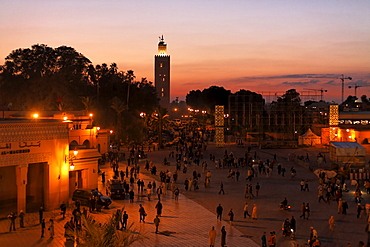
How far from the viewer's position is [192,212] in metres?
21.8

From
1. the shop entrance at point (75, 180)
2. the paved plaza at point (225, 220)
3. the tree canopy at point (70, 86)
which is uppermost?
the tree canopy at point (70, 86)

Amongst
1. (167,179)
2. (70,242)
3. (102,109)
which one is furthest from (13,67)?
(70,242)

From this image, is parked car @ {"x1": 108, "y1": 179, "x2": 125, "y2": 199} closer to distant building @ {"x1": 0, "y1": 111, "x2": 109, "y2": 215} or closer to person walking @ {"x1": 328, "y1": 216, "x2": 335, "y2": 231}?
distant building @ {"x1": 0, "y1": 111, "x2": 109, "y2": 215}

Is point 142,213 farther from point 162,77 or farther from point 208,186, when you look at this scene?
point 162,77

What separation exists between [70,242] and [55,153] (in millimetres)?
6386

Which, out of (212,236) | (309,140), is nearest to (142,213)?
(212,236)

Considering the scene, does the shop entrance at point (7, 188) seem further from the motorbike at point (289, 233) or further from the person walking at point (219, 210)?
the motorbike at point (289, 233)

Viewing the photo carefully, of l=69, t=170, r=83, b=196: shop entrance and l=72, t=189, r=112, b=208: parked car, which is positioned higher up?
l=69, t=170, r=83, b=196: shop entrance

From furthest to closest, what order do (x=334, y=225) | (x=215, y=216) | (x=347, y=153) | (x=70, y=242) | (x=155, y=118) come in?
(x=155, y=118), (x=347, y=153), (x=215, y=216), (x=334, y=225), (x=70, y=242)

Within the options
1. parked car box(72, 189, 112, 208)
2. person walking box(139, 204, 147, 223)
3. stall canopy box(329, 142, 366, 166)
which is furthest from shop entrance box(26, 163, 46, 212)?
stall canopy box(329, 142, 366, 166)

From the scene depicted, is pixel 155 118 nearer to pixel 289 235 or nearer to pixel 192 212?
pixel 192 212

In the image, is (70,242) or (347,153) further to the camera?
(347,153)

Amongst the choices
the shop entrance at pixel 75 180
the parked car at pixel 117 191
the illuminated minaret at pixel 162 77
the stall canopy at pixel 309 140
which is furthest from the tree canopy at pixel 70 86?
the illuminated minaret at pixel 162 77

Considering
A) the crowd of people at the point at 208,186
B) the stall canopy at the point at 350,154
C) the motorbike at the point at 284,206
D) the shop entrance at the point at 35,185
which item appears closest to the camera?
the crowd of people at the point at 208,186
